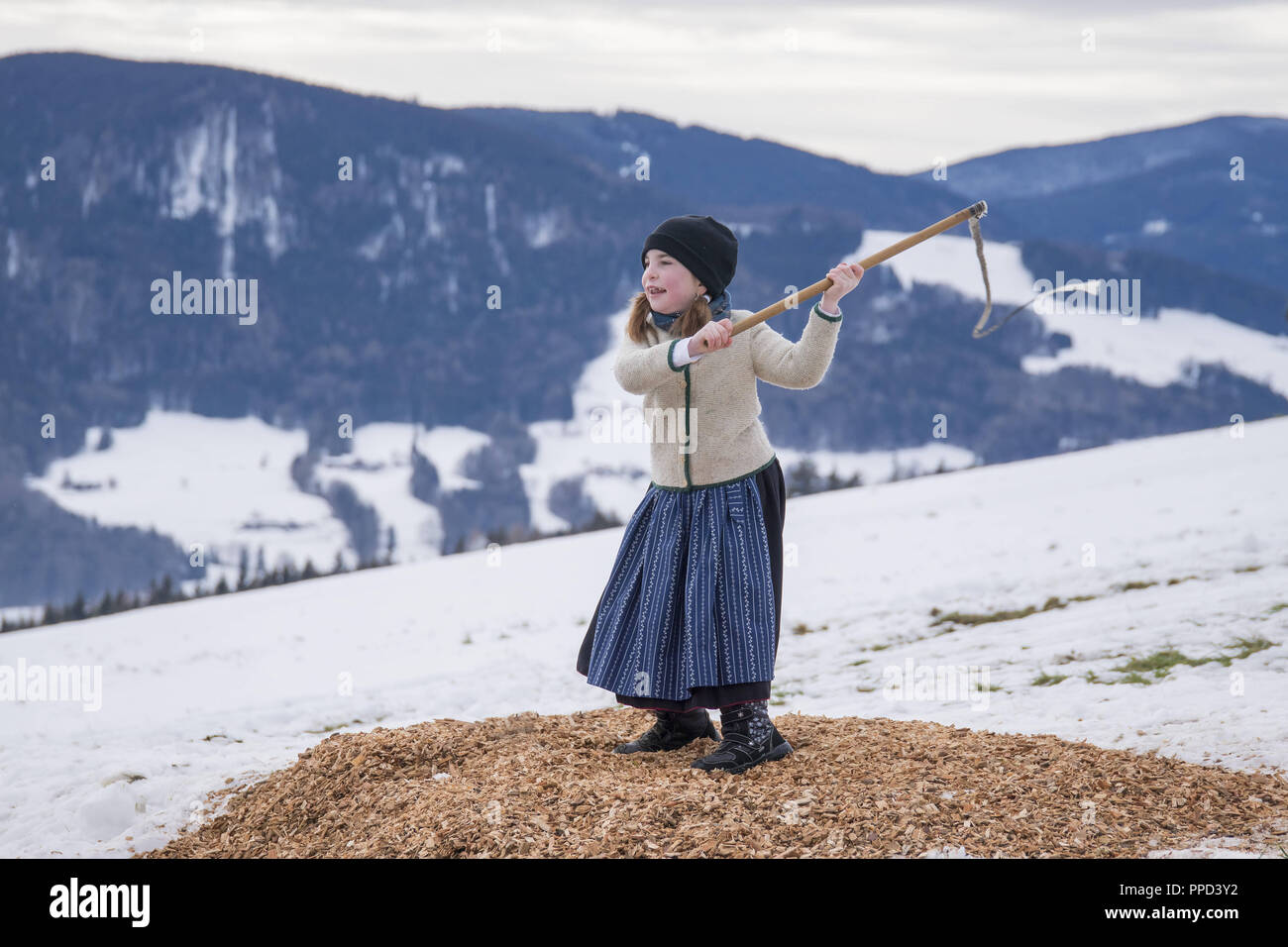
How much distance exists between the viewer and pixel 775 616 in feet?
16.8

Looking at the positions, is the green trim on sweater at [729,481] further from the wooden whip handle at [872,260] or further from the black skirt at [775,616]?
the wooden whip handle at [872,260]

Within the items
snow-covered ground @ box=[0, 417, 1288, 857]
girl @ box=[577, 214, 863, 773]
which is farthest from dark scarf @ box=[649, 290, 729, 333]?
snow-covered ground @ box=[0, 417, 1288, 857]

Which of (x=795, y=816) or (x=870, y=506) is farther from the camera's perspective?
(x=870, y=506)

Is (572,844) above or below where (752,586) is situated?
below

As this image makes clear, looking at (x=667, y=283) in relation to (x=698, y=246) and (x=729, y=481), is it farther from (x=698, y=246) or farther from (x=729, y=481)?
(x=729, y=481)

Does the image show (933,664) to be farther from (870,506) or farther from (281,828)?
(870,506)

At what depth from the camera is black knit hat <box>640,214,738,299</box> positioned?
202 inches

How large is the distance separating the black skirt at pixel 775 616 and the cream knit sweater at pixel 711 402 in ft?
0.27

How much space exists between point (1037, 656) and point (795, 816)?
4.35 metres

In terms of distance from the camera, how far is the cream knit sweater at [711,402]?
5.07 metres

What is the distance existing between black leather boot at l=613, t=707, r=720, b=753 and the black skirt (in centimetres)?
26

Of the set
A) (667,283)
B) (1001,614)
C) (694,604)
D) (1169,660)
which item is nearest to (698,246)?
(667,283)
